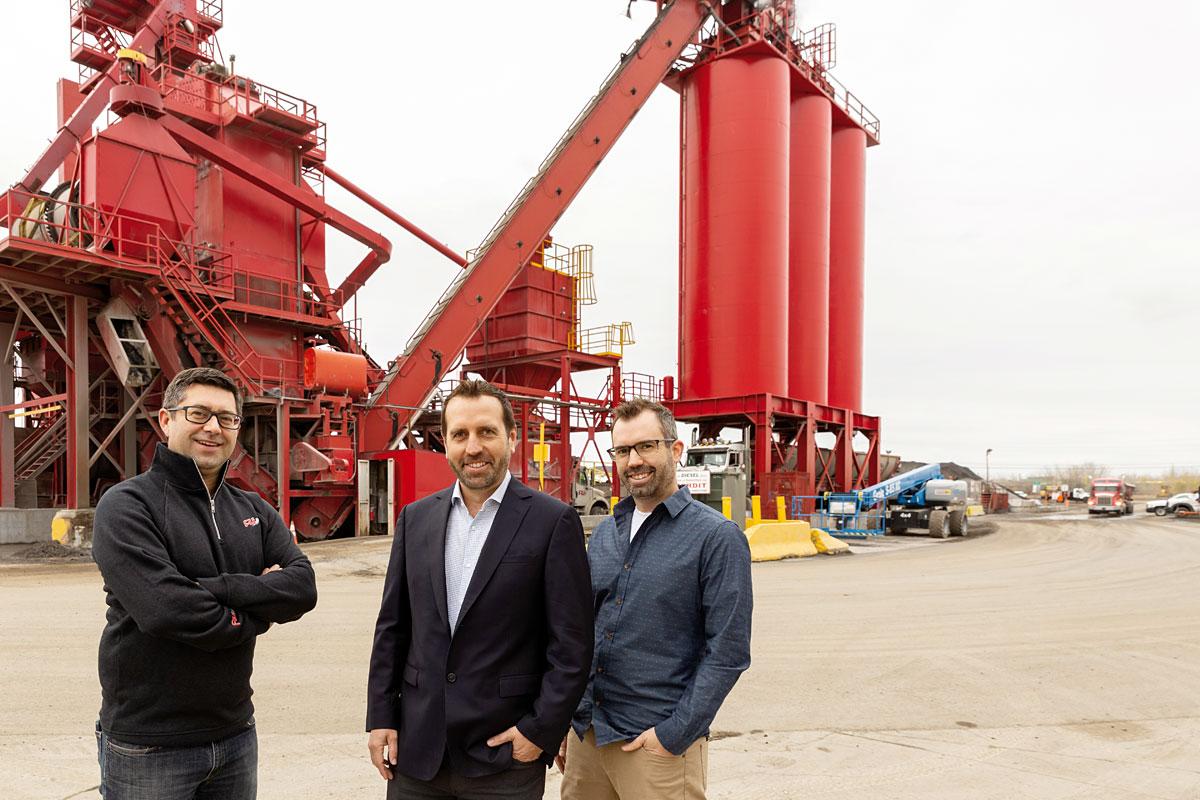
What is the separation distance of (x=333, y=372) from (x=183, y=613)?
17745 millimetres

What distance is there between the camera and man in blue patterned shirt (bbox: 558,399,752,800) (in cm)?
276

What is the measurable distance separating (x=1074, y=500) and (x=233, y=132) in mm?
60403

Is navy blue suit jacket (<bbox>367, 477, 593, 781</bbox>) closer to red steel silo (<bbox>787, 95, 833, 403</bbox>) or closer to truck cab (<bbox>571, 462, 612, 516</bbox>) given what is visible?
truck cab (<bbox>571, 462, 612, 516</bbox>)

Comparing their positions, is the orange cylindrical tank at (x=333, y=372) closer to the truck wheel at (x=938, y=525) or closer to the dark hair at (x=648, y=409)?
the dark hair at (x=648, y=409)

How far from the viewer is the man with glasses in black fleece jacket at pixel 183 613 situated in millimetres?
2527

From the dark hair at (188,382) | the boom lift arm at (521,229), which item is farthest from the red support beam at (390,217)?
the dark hair at (188,382)

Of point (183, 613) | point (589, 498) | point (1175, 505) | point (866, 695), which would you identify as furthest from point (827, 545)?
point (1175, 505)

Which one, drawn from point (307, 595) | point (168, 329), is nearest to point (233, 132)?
point (168, 329)

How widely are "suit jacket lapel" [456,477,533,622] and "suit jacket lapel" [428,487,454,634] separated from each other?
1 cm

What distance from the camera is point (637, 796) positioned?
109 inches

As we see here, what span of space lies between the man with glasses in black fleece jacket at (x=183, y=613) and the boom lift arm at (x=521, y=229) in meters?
18.3

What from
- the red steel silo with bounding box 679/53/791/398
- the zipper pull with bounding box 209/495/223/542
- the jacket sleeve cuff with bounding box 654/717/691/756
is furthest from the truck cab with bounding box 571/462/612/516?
the jacket sleeve cuff with bounding box 654/717/691/756

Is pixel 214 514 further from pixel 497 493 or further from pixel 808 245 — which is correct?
pixel 808 245

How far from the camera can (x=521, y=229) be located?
22969 millimetres
